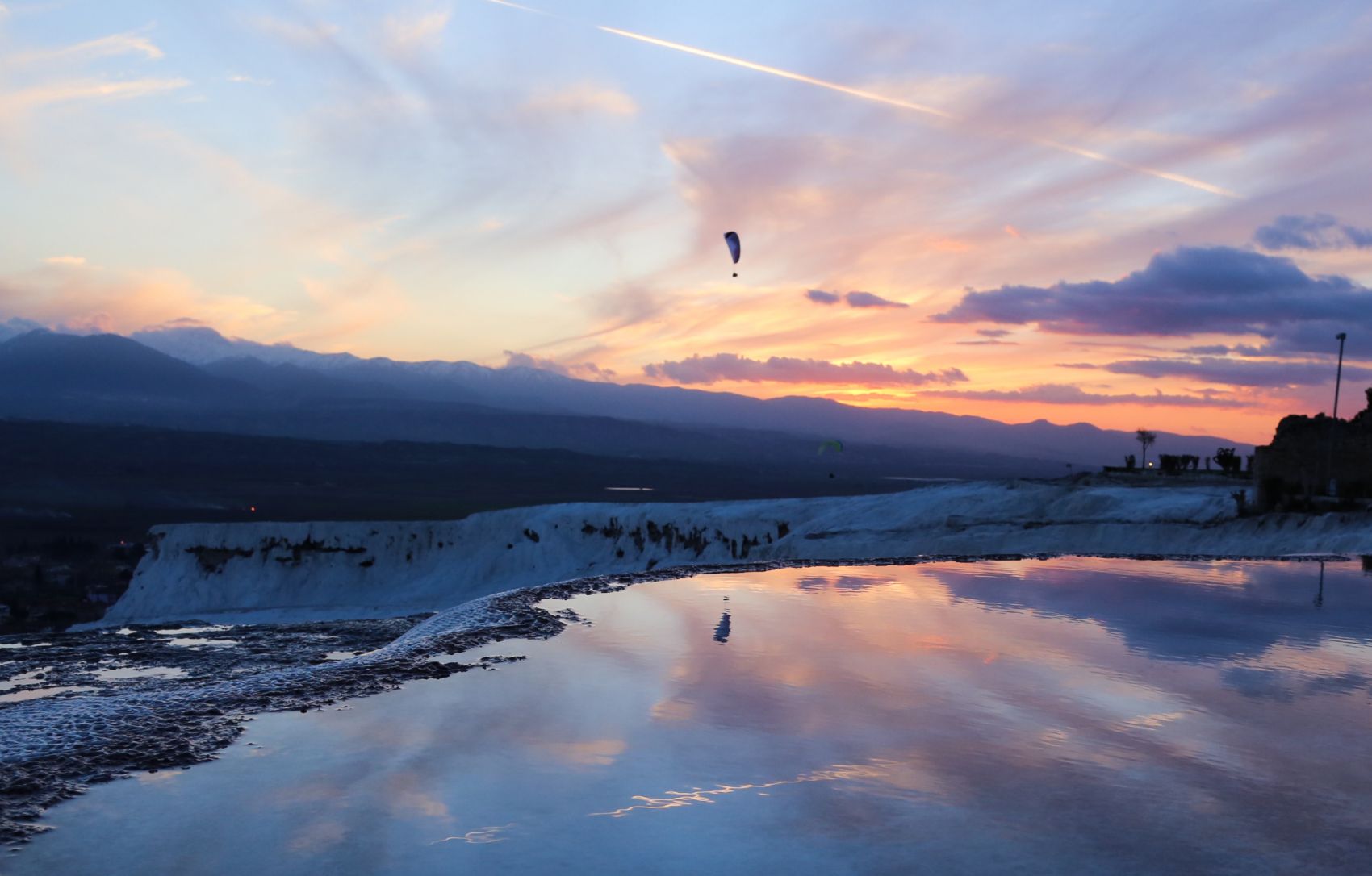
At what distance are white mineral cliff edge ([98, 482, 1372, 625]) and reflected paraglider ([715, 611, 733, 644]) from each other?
16.2m

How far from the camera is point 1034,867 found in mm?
5191

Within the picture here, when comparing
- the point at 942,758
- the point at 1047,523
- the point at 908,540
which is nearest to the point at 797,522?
the point at 908,540

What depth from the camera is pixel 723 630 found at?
12.0 metres

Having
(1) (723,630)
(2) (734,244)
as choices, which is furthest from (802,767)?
(2) (734,244)

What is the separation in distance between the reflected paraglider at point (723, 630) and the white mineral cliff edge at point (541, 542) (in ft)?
53.1

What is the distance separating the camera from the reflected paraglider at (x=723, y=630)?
11375mm

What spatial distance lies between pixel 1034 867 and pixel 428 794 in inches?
150

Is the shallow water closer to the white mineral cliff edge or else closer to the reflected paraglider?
the reflected paraglider

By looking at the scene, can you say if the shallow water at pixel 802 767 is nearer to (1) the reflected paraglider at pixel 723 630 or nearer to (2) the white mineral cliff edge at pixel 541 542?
(1) the reflected paraglider at pixel 723 630

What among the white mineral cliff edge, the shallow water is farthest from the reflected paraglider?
the white mineral cliff edge

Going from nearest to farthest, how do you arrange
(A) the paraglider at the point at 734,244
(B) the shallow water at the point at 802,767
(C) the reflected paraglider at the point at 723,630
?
(B) the shallow water at the point at 802,767 < (C) the reflected paraglider at the point at 723,630 < (A) the paraglider at the point at 734,244

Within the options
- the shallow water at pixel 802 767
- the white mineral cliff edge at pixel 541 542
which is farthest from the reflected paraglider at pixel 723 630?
the white mineral cliff edge at pixel 541 542

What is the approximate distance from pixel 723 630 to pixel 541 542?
31.6 m

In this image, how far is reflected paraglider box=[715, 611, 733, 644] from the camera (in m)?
11.4
